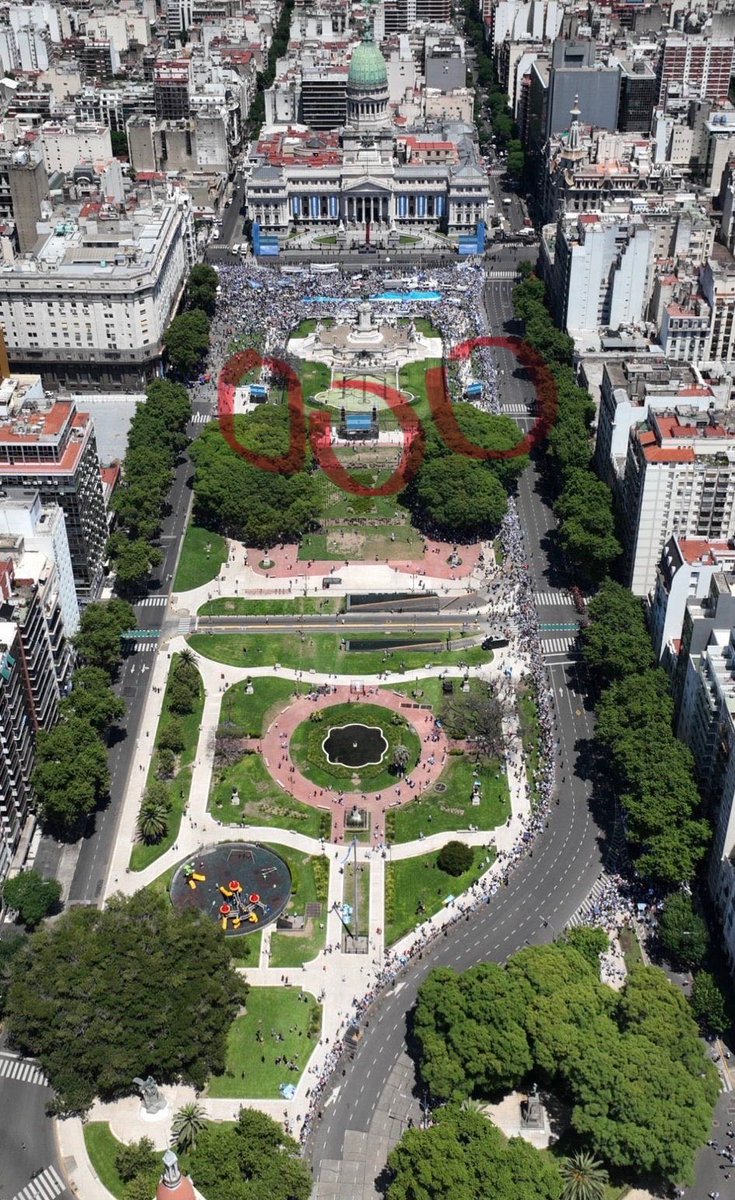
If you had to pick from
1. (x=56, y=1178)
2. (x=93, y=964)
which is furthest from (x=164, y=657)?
(x=56, y=1178)

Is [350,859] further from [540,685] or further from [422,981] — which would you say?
[540,685]

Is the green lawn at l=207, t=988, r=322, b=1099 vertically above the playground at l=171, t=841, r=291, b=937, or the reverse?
the playground at l=171, t=841, r=291, b=937

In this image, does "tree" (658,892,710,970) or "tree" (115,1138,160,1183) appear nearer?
"tree" (115,1138,160,1183)

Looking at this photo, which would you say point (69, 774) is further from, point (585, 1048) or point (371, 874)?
point (585, 1048)

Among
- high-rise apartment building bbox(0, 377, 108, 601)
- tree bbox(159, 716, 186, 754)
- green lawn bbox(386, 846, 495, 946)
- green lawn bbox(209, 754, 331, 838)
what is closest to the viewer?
green lawn bbox(386, 846, 495, 946)

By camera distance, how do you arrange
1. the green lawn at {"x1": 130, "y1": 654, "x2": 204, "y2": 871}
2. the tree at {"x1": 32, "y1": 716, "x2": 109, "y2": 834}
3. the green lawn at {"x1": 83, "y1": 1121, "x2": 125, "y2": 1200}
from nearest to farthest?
the green lawn at {"x1": 83, "y1": 1121, "x2": 125, "y2": 1200}
the tree at {"x1": 32, "y1": 716, "x2": 109, "y2": 834}
the green lawn at {"x1": 130, "y1": 654, "x2": 204, "y2": 871}

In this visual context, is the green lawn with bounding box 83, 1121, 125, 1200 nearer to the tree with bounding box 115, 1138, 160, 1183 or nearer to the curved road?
the tree with bounding box 115, 1138, 160, 1183

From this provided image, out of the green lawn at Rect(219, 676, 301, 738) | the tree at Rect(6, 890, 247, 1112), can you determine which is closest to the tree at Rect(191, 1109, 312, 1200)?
the tree at Rect(6, 890, 247, 1112)
